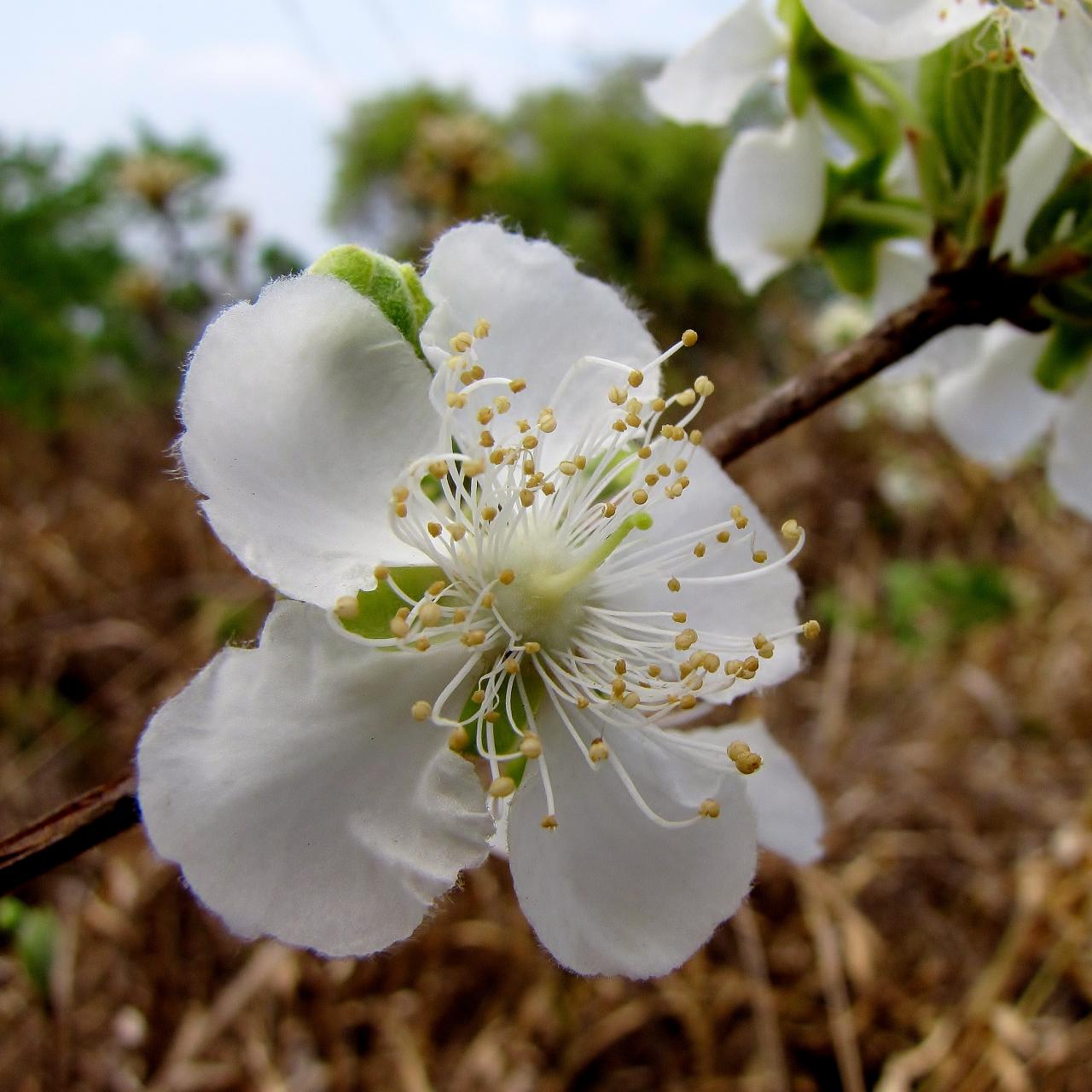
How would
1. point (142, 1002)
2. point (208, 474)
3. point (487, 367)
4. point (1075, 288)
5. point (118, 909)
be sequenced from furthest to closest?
point (118, 909) < point (142, 1002) < point (1075, 288) < point (487, 367) < point (208, 474)

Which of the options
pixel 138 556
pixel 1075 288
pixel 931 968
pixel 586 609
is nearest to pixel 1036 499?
pixel 931 968

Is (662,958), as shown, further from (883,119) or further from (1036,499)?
(1036,499)

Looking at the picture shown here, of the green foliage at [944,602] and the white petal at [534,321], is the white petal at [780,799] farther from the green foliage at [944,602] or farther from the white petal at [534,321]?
the green foliage at [944,602]

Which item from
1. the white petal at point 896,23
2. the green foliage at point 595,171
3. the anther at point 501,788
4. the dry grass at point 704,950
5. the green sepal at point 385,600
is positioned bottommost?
the green foliage at point 595,171

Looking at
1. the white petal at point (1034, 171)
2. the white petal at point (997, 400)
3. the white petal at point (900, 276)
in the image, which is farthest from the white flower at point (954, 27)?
the white petal at point (997, 400)

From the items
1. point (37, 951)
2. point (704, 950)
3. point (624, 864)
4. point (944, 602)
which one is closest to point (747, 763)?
point (624, 864)

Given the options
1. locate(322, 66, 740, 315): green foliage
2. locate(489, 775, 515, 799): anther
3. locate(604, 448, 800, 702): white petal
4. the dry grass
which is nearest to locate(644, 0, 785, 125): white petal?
locate(604, 448, 800, 702): white petal
